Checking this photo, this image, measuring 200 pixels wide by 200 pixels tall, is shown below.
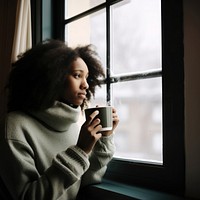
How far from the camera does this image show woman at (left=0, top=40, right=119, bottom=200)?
87 cm


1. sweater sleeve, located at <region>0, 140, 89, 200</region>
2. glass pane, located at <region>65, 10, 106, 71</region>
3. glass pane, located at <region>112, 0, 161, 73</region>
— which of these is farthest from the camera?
glass pane, located at <region>65, 10, 106, 71</region>

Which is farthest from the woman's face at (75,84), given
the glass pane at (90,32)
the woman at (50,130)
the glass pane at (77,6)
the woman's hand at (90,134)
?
the glass pane at (77,6)

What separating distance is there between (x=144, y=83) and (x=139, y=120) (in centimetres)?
14

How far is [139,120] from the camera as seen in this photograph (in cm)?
115

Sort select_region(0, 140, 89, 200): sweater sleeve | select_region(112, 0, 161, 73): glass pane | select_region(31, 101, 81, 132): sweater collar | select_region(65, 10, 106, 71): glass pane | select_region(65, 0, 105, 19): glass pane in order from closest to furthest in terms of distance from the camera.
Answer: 1. select_region(0, 140, 89, 200): sweater sleeve
2. select_region(31, 101, 81, 132): sweater collar
3. select_region(112, 0, 161, 73): glass pane
4. select_region(65, 10, 106, 71): glass pane
5. select_region(65, 0, 105, 19): glass pane

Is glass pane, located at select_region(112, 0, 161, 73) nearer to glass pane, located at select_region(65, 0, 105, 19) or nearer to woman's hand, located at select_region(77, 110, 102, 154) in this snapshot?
glass pane, located at select_region(65, 0, 105, 19)

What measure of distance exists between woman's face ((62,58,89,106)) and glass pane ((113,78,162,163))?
23cm

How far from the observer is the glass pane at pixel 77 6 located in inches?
57.0

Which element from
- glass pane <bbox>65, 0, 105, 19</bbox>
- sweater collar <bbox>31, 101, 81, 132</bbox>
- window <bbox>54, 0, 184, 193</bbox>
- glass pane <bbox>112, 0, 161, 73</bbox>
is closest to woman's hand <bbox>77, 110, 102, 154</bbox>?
sweater collar <bbox>31, 101, 81, 132</bbox>

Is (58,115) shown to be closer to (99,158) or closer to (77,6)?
(99,158)

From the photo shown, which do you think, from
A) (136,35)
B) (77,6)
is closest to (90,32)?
(77,6)

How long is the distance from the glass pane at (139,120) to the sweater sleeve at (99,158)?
0.14 meters

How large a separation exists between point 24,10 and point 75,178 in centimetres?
95

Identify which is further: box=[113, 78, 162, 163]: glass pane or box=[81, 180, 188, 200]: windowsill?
box=[113, 78, 162, 163]: glass pane
